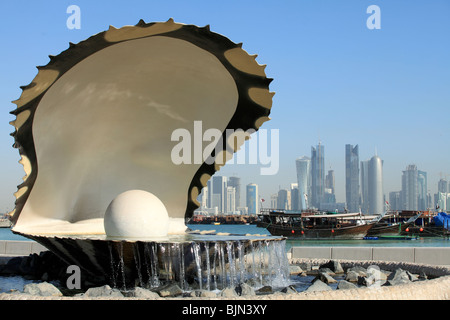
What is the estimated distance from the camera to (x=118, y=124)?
12672mm

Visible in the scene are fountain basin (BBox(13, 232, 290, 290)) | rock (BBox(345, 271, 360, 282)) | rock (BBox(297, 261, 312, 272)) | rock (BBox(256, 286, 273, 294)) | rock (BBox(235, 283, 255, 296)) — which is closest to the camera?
rock (BBox(235, 283, 255, 296))

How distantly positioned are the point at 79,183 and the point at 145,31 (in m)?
4.53

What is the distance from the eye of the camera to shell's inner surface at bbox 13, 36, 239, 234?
1095cm

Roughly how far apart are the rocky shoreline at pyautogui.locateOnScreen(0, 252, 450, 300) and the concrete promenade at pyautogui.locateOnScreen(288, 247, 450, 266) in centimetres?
66

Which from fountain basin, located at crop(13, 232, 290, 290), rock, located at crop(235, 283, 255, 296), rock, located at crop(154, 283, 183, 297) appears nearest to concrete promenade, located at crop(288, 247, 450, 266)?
fountain basin, located at crop(13, 232, 290, 290)

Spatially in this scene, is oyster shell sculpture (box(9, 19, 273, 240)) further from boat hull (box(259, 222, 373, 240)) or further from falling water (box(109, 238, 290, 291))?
boat hull (box(259, 222, 373, 240))

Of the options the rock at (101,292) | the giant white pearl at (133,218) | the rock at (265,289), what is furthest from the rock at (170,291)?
the giant white pearl at (133,218)

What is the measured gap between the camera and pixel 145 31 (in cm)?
981

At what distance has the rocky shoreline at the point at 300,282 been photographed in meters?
6.85

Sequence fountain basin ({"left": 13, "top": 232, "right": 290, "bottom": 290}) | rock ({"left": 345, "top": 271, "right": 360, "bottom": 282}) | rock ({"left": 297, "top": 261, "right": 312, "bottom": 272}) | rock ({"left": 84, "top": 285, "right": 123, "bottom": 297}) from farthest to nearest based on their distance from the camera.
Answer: rock ({"left": 297, "top": 261, "right": 312, "bottom": 272}) < rock ({"left": 345, "top": 271, "right": 360, "bottom": 282}) < fountain basin ({"left": 13, "top": 232, "right": 290, "bottom": 290}) < rock ({"left": 84, "top": 285, "right": 123, "bottom": 297})

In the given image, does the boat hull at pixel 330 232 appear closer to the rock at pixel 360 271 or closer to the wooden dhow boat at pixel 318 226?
the wooden dhow boat at pixel 318 226

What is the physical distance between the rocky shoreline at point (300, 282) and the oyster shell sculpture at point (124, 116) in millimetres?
917
